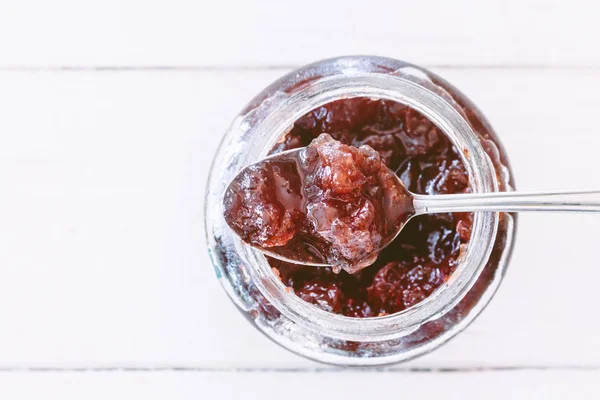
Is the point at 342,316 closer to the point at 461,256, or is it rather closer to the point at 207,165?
the point at 461,256

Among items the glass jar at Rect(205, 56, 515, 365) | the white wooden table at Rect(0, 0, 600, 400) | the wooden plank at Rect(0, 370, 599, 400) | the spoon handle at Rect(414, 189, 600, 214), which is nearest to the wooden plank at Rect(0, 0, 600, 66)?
the white wooden table at Rect(0, 0, 600, 400)

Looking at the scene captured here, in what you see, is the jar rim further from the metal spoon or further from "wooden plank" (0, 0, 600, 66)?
"wooden plank" (0, 0, 600, 66)

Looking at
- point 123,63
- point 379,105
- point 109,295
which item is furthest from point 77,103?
Result: point 379,105

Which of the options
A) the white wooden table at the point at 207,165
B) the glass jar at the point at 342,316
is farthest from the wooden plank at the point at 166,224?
the glass jar at the point at 342,316

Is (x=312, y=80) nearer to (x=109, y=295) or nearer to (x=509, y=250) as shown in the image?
(x=509, y=250)

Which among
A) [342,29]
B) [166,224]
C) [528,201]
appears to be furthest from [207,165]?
[528,201]

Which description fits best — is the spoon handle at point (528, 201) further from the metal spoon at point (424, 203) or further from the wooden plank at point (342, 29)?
the wooden plank at point (342, 29)
